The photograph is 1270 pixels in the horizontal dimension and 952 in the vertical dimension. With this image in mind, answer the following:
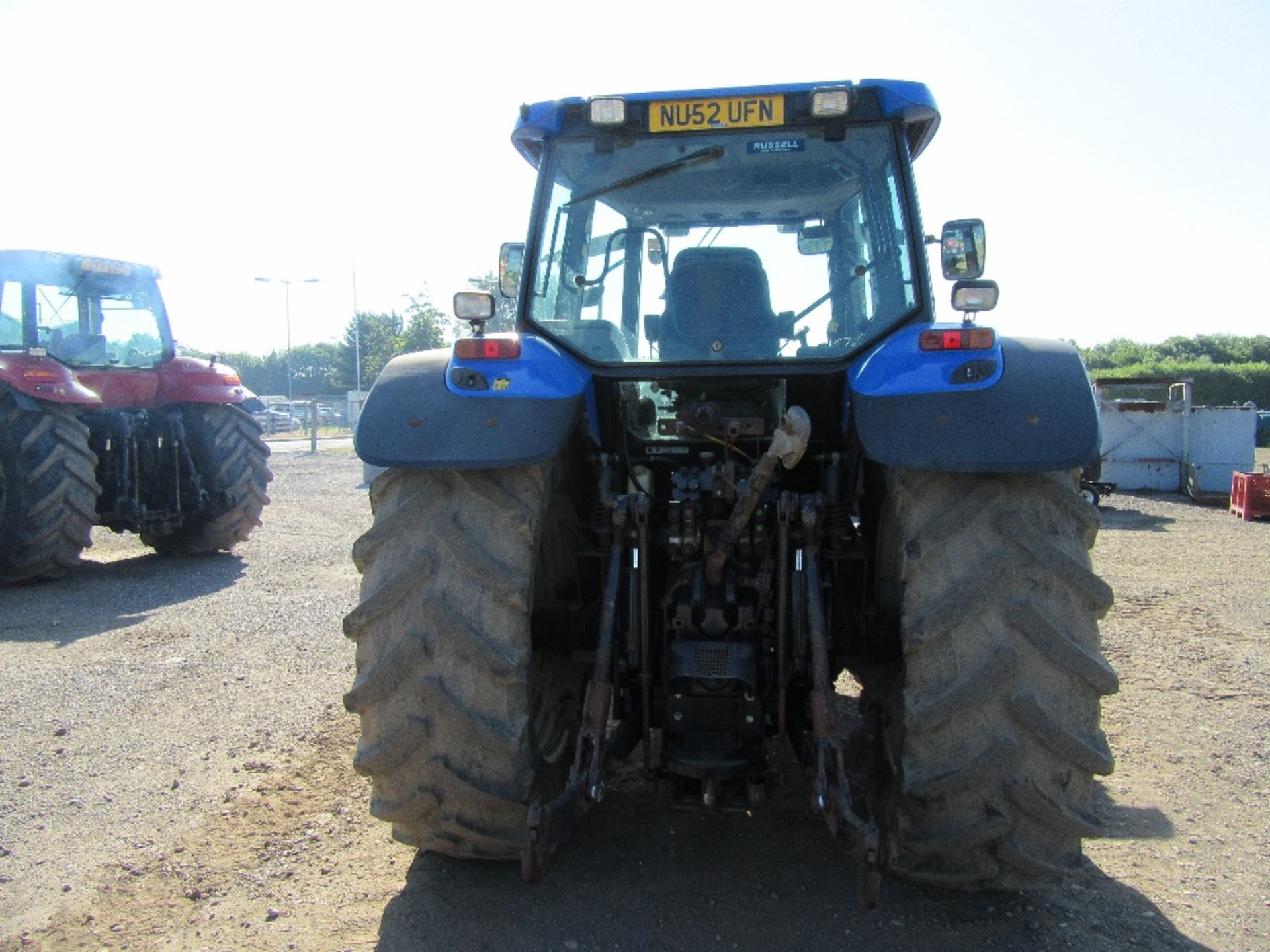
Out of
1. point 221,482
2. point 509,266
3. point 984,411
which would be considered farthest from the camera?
point 221,482

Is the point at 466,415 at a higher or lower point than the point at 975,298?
lower

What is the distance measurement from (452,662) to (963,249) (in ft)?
7.86

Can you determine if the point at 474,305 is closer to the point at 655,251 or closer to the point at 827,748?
the point at 655,251

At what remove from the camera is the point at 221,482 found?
934 cm

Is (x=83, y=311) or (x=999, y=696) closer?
(x=999, y=696)

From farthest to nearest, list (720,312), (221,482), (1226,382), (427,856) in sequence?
1. (1226,382)
2. (221,482)
3. (720,312)
4. (427,856)

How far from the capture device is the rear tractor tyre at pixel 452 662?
2645mm

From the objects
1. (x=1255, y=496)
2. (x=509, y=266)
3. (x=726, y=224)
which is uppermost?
(x=726, y=224)

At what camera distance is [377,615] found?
271 centimetres

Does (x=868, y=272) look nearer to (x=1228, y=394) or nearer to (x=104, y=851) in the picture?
(x=104, y=851)

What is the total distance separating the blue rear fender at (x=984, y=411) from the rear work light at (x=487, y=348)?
1029mm

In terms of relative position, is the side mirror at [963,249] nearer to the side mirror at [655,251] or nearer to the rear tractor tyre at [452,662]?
the side mirror at [655,251]

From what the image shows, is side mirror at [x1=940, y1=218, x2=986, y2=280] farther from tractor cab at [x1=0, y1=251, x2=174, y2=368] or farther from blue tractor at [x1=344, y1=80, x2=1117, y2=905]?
tractor cab at [x1=0, y1=251, x2=174, y2=368]

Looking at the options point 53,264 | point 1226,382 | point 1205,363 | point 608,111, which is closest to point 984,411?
point 608,111
